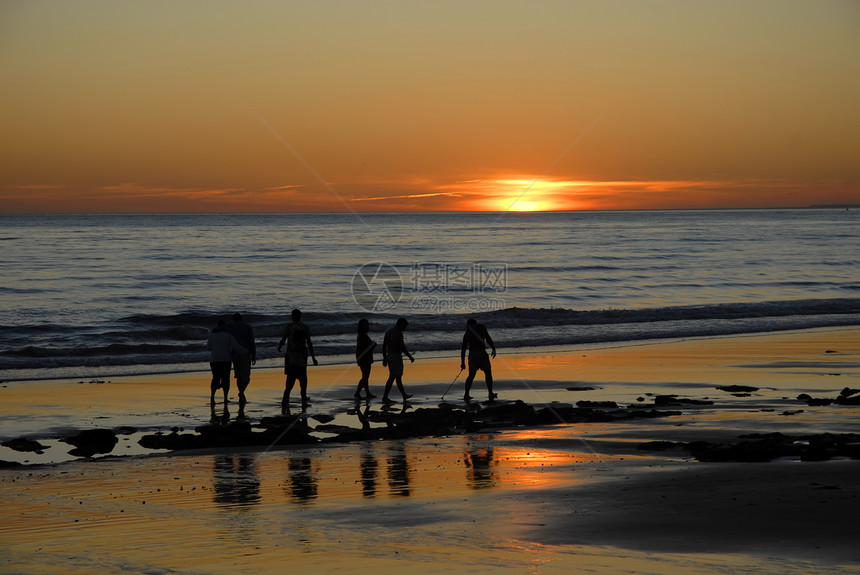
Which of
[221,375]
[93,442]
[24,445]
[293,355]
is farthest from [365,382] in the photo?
[24,445]

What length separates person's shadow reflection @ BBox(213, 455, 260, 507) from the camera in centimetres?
944

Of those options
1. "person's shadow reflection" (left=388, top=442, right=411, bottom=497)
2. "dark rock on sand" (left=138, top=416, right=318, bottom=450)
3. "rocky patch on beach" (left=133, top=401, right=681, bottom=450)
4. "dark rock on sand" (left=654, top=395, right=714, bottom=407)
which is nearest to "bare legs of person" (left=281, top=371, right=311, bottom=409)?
"rocky patch on beach" (left=133, top=401, right=681, bottom=450)

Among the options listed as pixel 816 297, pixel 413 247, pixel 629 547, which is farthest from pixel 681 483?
pixel 413 247

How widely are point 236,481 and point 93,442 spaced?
10.9 feet

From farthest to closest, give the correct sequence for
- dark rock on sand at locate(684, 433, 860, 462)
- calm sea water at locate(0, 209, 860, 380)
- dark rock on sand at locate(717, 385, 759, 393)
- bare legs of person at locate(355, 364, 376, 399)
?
calm sea water at locate(0, 209, 860, 380)
bare legs of person at locate(355, 364, 376, 399)
dark rock on sand at locate(717, 385, 759, 393)
dark rock on sand at locate(684, 433, 860, 462)

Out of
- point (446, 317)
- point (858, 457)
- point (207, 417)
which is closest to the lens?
point (858, 457)

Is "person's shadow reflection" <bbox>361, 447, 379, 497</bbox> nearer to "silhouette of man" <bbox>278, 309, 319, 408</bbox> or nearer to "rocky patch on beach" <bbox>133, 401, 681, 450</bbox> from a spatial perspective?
"rocky patch on beach" <bbox>133, 401, 681, 450</bbox>

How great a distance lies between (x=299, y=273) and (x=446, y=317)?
24576mm

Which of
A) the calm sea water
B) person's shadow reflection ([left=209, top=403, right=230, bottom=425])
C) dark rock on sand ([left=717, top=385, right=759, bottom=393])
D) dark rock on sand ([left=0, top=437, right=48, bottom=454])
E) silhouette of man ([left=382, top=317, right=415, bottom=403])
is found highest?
the calm sea water

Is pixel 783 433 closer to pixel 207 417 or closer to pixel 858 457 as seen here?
pixel 858 457

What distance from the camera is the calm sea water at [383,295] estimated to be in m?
29.2

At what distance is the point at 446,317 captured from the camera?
35125mm

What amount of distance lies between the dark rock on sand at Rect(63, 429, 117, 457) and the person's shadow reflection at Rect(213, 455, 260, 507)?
5.96ft

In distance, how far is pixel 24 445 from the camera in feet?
41.4
